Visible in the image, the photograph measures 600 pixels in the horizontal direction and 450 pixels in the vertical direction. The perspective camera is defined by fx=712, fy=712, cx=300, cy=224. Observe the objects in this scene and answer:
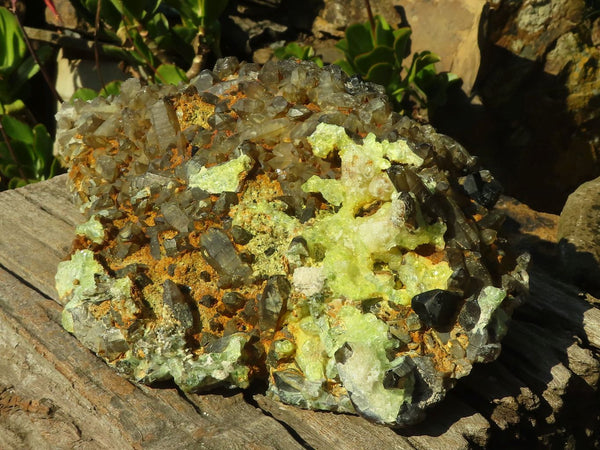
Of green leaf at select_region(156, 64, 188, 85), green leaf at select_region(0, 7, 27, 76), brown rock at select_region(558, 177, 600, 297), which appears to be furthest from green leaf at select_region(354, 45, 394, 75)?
green leaf at select_region(0, 7, 27, 76)

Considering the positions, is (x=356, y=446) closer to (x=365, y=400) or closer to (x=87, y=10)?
(x=365, y=400)

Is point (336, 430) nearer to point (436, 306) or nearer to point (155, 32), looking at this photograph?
point (436, 306)

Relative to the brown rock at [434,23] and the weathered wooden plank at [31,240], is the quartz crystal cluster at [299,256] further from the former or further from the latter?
the brown rock at [434,23]

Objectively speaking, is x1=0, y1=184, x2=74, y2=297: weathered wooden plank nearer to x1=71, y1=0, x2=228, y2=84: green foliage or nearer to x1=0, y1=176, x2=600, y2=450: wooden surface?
x1=0, y1=176, x2=600, y2=450: wooden surface

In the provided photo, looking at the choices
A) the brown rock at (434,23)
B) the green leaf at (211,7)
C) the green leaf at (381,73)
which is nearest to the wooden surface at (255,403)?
the green leaf at (381,73)

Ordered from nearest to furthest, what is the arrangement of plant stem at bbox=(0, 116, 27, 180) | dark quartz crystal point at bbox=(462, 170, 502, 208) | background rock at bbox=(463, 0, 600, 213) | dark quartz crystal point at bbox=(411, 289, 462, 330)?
dark quartz crystal point at bbox=(411, 289, 462, 330), dark quartz crystal point at bbox=(462, 170, 502, 208), plant stem at bbox=(0, 116, 27, 180), background rock at bbox=(463, 0, 600, 213)
